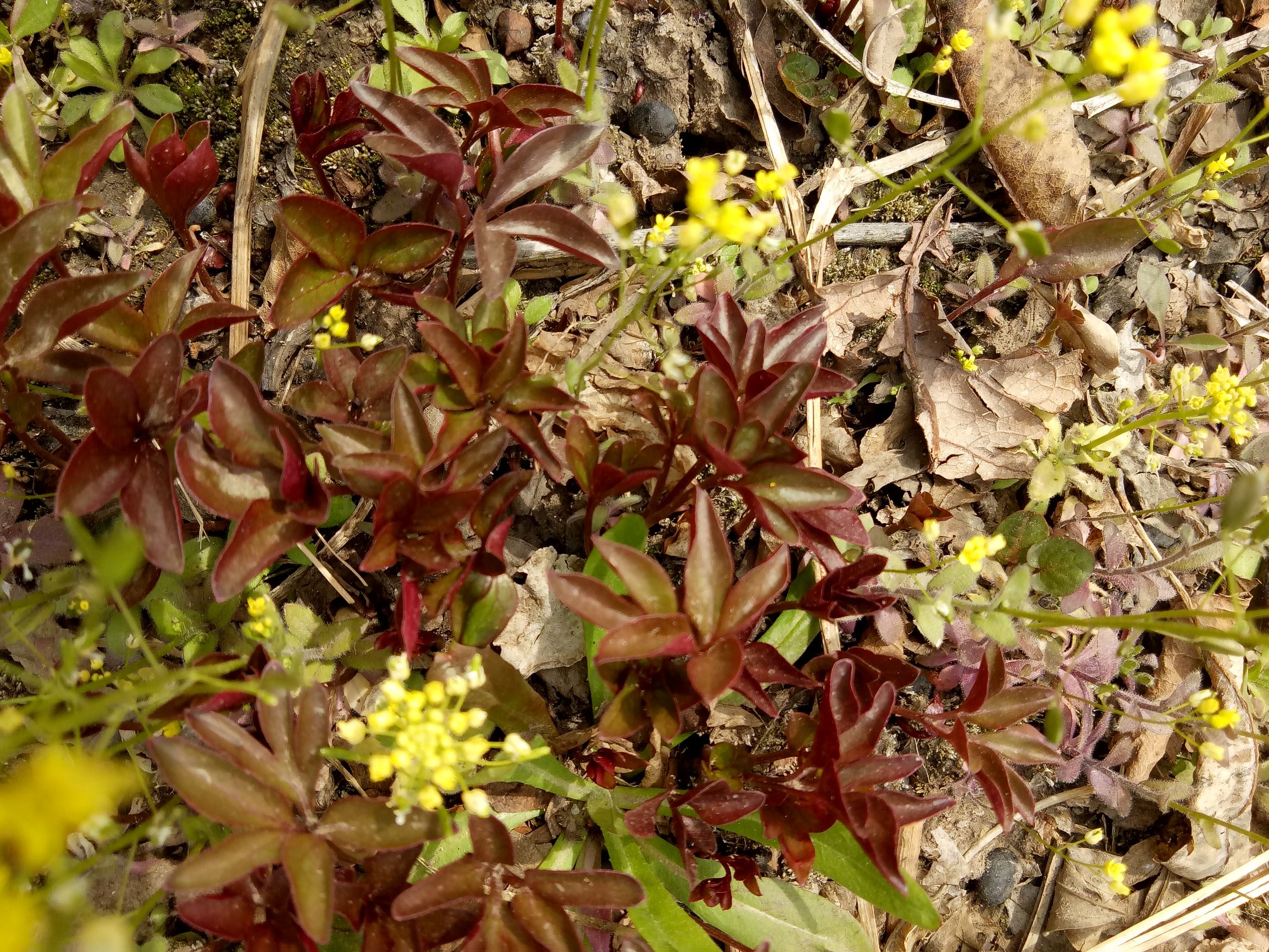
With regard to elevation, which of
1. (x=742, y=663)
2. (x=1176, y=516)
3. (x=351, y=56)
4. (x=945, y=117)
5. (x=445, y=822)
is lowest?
(x=1176, y=516)

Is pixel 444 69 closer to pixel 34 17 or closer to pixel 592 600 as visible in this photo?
pixel 34 17

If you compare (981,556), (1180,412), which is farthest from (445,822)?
(1180,412)

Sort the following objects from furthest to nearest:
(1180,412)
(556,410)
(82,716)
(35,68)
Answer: (35,68)
(1180,412)
(556,410)
(82,716)

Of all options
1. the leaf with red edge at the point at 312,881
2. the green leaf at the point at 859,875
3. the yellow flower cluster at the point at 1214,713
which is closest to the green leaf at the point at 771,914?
the green leaf at the point at 859,875

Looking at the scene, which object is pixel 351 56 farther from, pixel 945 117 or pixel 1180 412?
pixel 1180 412

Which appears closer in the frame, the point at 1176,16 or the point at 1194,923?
the point at 1194,923

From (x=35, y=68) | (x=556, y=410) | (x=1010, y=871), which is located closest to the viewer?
(x=556, y=410)

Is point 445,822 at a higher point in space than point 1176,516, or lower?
higher

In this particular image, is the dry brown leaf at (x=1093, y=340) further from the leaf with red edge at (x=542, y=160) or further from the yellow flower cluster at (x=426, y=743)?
the yellow flower cluster at (x=426, y=743)
